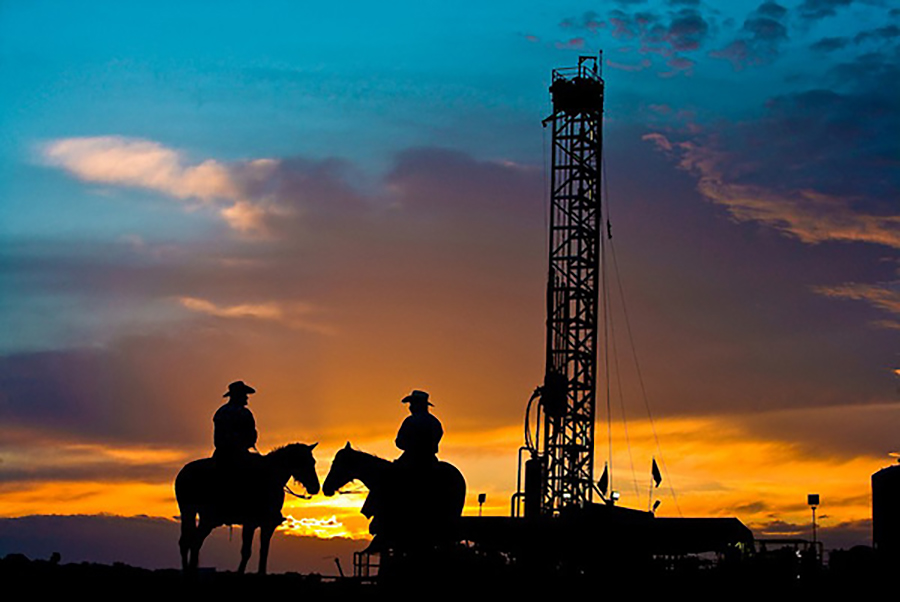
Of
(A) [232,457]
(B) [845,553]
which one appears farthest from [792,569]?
(A) [232,457]

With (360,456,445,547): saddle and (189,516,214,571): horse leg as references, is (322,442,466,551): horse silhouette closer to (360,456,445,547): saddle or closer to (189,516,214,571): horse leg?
(360,456,445,547): saddle

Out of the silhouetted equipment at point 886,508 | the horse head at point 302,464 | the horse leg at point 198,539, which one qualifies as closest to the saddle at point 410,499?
the horse head at point 302,464

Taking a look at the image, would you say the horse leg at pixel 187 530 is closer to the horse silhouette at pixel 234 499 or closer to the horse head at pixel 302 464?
the horse silhouette at pixel 234 499

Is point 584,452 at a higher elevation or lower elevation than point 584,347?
lower

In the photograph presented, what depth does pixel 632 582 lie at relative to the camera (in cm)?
3756

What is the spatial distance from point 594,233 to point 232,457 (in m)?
51.5

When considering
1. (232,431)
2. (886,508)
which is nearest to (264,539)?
(232,431)

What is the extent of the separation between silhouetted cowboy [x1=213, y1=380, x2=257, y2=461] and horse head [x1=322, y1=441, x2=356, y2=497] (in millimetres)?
2408

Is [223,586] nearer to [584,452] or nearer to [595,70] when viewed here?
[584,452]

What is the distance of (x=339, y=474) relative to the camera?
33.9 meters

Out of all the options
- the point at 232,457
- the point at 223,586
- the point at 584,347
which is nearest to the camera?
the point at 223,586

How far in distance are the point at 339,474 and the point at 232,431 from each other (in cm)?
323

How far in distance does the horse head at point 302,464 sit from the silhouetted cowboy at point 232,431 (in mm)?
1153

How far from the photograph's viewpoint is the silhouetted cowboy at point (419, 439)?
3284 centimetres
